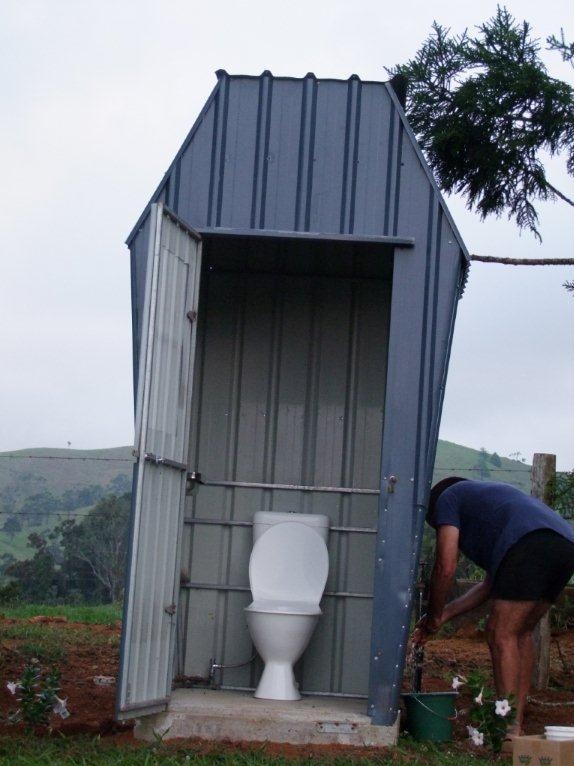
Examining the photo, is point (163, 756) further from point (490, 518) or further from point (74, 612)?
point (74, 612)

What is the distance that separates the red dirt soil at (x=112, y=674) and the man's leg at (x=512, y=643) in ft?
1.23

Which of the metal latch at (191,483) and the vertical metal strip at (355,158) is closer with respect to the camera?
the vertical metal strip at (355,158)

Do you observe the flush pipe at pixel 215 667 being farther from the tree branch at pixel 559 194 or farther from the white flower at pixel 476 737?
the tree branch at pixel 559 194

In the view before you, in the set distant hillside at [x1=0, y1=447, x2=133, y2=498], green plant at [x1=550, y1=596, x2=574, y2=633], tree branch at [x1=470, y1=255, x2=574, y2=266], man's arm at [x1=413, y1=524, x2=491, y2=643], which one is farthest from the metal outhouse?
distant hillside at [x1=0, y1=447, x2=133, y2=498]

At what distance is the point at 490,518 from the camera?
5.10 m

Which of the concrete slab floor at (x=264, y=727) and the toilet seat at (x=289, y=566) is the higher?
the toilet seat at (x=289, y=566)

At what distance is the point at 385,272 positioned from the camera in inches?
→ 244

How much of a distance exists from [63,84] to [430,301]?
10.8 feet

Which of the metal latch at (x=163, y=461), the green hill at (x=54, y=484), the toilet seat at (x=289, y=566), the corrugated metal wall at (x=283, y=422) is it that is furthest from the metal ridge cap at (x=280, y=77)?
the green hill at (x=54, y=484)

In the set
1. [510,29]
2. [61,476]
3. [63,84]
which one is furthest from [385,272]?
[61,476]

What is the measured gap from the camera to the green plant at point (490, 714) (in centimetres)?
451

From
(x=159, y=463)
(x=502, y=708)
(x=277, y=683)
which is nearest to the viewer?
(x=502, y=708)

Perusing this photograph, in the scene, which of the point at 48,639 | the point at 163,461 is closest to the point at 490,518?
the point at 163,461

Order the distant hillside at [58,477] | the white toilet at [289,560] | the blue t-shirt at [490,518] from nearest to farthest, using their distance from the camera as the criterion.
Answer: the blue t-shirt at [490,518]
the white toilet at [289,560]
the distant hillside at [58,477]
